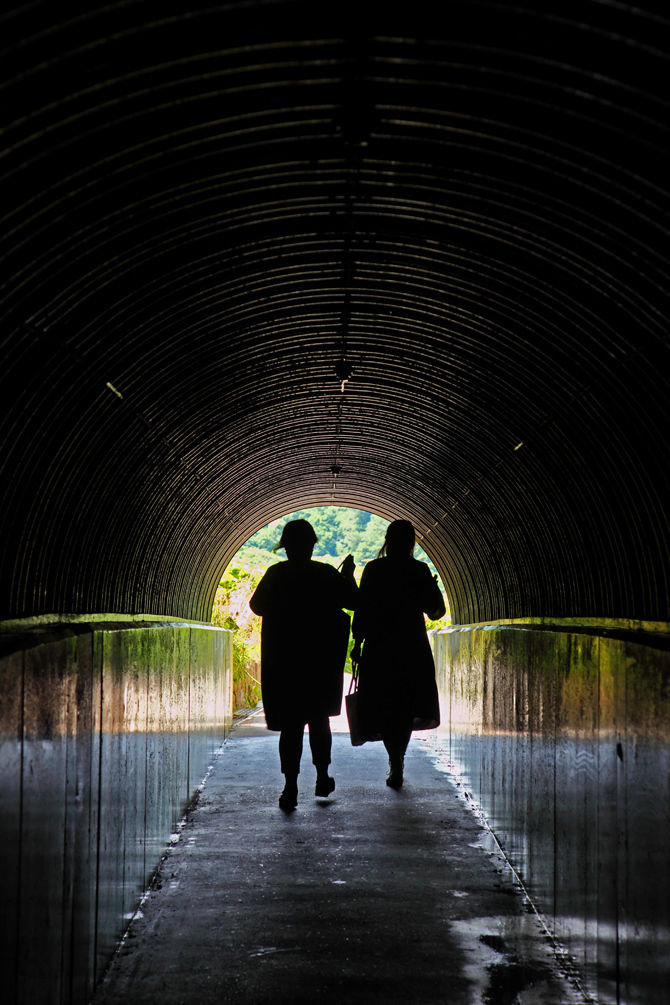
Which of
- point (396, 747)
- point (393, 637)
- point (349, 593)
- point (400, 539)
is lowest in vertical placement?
point (396, 747)

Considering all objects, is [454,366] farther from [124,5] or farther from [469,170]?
[124,5]

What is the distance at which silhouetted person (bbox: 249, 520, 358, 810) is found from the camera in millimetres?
7742

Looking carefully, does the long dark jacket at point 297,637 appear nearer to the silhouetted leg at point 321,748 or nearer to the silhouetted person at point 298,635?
the silhouetted person at point 298,635

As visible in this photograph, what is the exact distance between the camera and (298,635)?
25.4 ft

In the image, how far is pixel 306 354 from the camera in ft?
25.2

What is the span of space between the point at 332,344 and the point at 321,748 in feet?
9.82

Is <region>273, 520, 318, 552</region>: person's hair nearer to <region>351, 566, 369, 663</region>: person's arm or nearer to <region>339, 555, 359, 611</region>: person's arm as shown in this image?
<region>339, 555, 359, 611</region>: person's arm

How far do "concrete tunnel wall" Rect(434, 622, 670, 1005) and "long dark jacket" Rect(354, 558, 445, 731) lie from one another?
777mm

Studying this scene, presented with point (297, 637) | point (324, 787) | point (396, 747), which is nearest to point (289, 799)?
point (324, 787)

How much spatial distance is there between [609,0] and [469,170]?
1367 mm

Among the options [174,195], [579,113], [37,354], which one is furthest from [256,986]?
[579,113]

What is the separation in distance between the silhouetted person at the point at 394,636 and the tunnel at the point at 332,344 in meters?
0.59

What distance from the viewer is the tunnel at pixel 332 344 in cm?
334

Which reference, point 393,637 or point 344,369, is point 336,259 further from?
point 393,637
